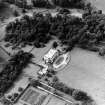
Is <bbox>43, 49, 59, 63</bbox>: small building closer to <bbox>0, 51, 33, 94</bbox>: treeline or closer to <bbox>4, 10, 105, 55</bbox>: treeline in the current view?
<bbox>4, 10, 105, 55</bbox>: treeline

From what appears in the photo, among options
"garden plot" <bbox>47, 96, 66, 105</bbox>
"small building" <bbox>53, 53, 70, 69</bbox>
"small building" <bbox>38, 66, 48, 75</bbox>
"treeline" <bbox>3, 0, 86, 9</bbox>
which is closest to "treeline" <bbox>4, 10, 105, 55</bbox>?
"small building" <bbox>53, 53, 70, 69</bbox>

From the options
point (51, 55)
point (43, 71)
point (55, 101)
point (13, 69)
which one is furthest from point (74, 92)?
point (13, 69)

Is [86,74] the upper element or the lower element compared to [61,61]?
lower

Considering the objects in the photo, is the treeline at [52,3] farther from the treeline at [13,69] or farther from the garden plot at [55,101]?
the garden plot at [55,101]

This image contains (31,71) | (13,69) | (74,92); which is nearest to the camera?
(74,92)

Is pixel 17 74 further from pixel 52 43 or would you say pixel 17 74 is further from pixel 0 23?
pixel 0 23

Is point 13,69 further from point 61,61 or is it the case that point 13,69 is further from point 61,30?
point 61,30

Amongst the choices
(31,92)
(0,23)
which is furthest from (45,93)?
(0,23)
